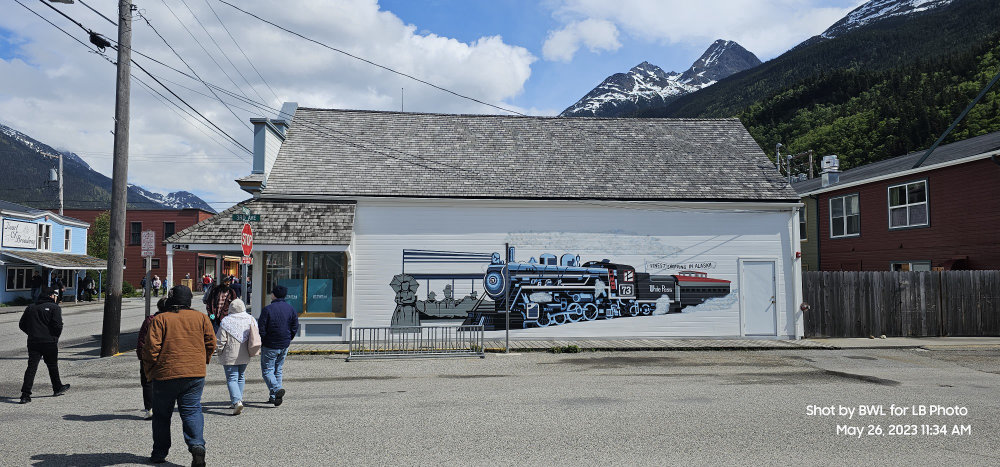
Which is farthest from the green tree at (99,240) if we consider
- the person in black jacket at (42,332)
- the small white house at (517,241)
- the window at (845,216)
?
the window at (845,216)

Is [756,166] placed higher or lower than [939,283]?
higher

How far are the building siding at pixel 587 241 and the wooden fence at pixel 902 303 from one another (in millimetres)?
1125

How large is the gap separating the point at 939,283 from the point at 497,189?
13266 mm

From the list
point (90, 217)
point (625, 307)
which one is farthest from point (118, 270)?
point (90, 217)

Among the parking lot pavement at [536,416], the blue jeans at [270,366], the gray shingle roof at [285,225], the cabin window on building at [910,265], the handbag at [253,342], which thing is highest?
the gray shingle roof at [285,225]

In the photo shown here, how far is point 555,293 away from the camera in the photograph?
55.0 feet

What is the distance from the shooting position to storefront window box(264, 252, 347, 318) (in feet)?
52.6

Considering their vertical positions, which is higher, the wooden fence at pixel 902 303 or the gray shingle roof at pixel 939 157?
the gray shingle roof at pixel 939 157

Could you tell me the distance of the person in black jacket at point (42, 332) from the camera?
9.06 metres

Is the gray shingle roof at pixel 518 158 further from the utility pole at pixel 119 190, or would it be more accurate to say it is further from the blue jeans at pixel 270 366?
the blue jeans at pixel 270 366

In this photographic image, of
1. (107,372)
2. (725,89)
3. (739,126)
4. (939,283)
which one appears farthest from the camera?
(725,89)

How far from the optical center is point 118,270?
13953mm

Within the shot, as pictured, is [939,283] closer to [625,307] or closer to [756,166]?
[756,166]

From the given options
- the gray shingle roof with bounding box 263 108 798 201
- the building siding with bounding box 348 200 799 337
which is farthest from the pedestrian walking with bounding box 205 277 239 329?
the gray shingle roof with bounding box 263 108 798 201
